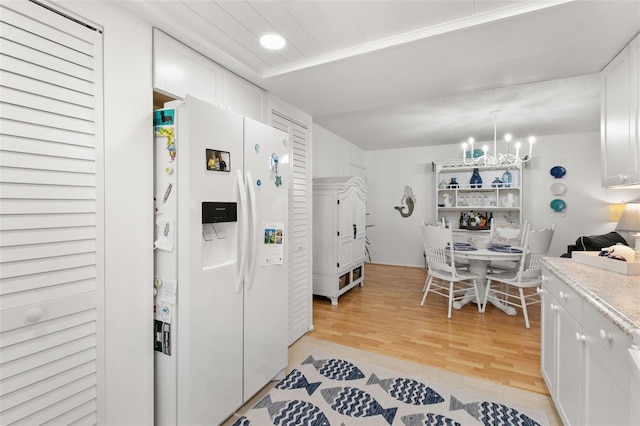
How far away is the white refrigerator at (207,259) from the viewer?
5.13 feet

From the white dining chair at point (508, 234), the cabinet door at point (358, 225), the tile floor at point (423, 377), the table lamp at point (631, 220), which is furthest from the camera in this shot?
the cabinet door at point (358, 225)

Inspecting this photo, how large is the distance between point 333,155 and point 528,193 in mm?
3547

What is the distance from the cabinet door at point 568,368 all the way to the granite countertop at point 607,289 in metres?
0.19

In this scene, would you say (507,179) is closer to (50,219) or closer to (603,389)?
(603,389)

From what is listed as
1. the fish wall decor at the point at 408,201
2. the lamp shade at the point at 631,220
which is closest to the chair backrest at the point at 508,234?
the lamp shade at the point at 631,220

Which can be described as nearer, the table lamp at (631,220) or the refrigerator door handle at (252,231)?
the refrigerator door handle at (252,231)

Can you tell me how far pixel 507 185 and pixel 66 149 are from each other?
5922 millimetres

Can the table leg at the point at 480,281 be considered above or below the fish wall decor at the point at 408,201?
below

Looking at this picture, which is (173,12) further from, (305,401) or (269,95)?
(305,401)

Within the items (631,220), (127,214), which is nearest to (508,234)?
(631,220)

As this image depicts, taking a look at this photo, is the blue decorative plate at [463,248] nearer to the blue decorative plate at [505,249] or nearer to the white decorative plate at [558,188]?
the blue decorative plate at [505,249]

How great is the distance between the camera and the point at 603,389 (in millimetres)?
1169

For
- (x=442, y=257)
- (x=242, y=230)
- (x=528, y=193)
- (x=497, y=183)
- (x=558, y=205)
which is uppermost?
(x=497, y=183)

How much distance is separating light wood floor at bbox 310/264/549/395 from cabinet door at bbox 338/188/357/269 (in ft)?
1.93
